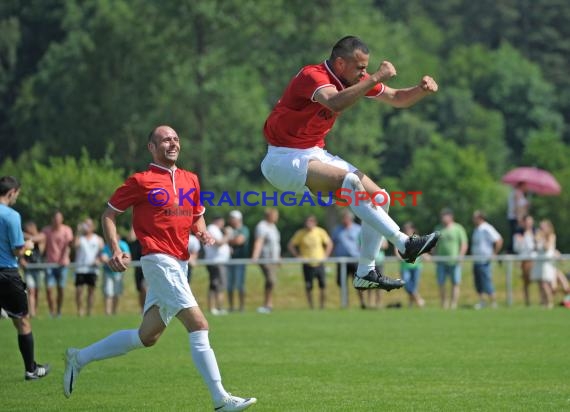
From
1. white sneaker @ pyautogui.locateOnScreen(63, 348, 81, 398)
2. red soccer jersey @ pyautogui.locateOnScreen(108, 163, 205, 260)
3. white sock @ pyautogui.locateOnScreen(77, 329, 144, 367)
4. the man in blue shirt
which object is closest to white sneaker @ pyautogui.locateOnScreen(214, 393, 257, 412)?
white sock @ pyautogui.locateOnScreen(77, 329, 144, 367)

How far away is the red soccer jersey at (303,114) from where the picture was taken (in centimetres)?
1012

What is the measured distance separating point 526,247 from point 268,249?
19.5ft

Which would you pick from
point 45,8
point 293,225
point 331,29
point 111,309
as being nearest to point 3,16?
point 45,8

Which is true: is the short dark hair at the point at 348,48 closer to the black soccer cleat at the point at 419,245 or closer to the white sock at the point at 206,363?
the black soccer cleat at the point at 419,245

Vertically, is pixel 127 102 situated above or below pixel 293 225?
above

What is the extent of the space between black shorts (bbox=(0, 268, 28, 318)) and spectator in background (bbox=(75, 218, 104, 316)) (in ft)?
39.2

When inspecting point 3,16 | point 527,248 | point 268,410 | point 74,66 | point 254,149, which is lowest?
point 268,410

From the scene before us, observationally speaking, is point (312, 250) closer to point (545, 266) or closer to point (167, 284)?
A: point (545, 266)

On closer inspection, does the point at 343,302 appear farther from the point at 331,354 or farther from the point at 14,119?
the point at 14,119

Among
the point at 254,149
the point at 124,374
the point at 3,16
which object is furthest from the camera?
the point at 3,16

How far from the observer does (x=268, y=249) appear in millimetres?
26484

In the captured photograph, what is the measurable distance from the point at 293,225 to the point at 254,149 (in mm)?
12924

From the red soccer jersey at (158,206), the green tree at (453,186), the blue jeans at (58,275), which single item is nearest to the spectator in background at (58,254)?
the blue jeans at (58,275)

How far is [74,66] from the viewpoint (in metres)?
57.7
